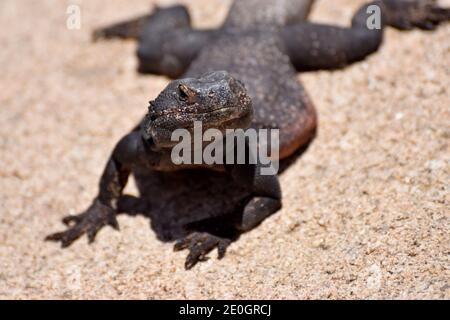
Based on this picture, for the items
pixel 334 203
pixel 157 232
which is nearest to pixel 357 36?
pixel 334 203

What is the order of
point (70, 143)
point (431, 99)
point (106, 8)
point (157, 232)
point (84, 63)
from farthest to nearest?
point (106, 8)
point (84, 63)
point (70, 143)
point (431, 99)
point (157, 232)

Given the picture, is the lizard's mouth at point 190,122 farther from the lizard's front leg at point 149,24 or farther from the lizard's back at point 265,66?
the lizard's front leg at point 149,24

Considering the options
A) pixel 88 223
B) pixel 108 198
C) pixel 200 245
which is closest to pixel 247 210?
pixel 200 245

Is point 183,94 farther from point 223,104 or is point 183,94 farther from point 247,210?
point 247,210

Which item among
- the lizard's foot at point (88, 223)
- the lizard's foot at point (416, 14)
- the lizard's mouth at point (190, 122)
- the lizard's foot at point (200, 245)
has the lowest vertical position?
the lizard's foot at point (88, 223)

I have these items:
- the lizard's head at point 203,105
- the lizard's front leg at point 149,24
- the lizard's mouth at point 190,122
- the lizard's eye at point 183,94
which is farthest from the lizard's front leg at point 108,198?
the lizard's front leg at point 149,24
